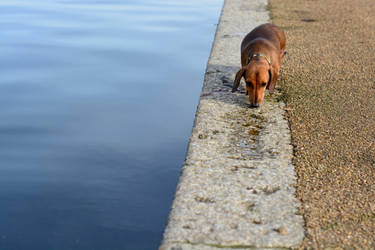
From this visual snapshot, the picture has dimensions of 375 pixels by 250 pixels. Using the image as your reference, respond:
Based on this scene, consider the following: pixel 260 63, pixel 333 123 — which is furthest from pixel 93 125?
pixel 333 123

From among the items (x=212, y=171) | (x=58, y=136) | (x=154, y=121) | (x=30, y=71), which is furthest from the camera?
(x=30, y=71)

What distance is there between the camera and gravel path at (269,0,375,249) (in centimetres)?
227

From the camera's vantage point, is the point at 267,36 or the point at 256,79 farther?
the point at 267,36

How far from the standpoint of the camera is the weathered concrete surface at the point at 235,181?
213 cm

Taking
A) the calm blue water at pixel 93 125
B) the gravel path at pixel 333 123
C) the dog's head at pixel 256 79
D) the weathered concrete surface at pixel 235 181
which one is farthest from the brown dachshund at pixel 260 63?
the calm blue water at pixel 93 125

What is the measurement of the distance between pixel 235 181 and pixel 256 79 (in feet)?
4.50

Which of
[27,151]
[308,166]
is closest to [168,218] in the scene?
[308,166]

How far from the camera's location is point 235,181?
2600 mm

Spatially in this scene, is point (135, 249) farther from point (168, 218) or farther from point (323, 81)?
point (323, 81)

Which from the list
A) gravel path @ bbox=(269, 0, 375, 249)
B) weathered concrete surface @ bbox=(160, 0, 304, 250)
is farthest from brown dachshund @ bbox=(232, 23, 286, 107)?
gravel path @ bbox=(269, 0, 375, 249)

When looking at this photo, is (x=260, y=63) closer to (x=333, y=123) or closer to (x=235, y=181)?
(x=333, y=123)

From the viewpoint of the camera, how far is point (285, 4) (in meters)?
7.77

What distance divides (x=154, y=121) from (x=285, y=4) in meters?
4.84

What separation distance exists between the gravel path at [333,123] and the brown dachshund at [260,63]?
22cm
